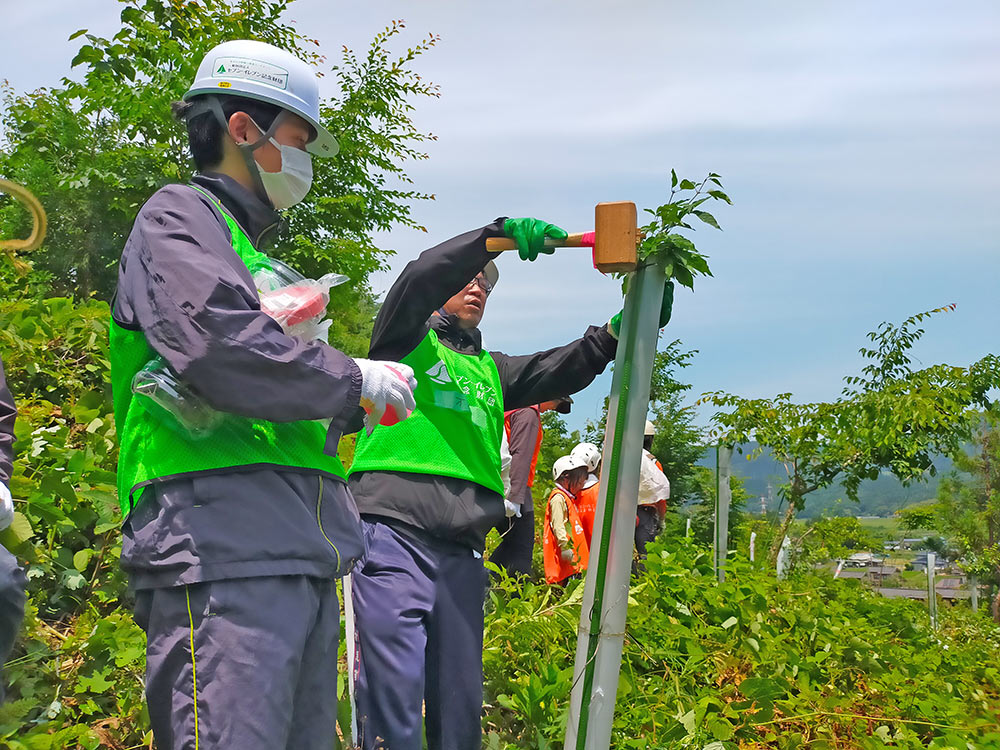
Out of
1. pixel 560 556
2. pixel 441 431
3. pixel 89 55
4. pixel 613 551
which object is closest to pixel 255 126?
pixel 441 431

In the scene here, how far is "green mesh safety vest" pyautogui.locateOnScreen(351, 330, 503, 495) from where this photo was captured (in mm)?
2643

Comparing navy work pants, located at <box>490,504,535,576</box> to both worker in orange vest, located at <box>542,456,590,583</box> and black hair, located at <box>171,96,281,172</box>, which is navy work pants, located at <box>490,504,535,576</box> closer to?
worker in orange vest, located at <box>542,456,590,583</box>

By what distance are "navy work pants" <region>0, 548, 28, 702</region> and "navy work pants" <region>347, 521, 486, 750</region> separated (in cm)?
92

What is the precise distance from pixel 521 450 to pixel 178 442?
4.19 meters

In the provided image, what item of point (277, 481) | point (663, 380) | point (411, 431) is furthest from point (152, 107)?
point (663, 380)

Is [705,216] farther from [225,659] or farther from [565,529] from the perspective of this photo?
[565,529]

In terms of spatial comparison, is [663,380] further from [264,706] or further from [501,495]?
[264,706]

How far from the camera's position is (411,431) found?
266 centimetres

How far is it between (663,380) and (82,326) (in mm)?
11366

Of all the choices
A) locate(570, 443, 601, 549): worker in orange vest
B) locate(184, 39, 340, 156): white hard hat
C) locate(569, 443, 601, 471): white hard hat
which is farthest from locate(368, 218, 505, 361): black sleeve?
locate(569, 443, 601, 471): white hard hat

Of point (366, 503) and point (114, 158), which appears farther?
point (114, 158)

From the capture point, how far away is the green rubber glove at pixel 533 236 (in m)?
2.37

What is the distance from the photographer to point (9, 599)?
5.78ft

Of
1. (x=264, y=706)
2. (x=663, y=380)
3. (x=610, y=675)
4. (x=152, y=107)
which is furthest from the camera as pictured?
(x=663, y=380)
